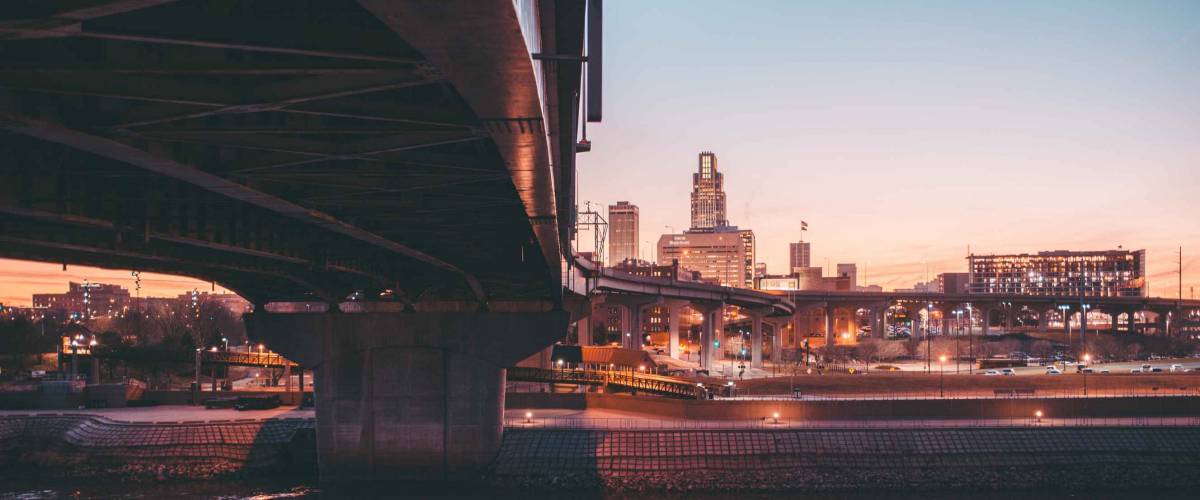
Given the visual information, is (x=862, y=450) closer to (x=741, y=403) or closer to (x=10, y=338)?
(x=741, y=403)

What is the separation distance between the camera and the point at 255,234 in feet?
85.7

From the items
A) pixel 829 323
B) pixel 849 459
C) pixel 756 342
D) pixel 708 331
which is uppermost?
pixel 708 331

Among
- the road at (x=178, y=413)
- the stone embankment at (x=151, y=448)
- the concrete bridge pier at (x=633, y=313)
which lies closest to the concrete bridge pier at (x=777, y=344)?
the concrete bridge pier at (x=633, y=313)

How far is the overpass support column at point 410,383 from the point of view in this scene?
1759 inches

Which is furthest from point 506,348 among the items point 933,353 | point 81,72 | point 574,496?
point 933,353

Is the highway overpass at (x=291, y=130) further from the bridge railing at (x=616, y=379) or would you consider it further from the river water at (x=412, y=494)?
the bridge railing at (x=616, y=379)

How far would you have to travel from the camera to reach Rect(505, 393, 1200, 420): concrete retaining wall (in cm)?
5344

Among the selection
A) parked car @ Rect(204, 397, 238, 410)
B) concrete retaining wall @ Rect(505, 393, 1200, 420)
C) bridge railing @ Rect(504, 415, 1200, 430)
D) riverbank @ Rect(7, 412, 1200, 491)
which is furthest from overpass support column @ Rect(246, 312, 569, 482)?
parked car @ Rect(204, 397, 238, 410)

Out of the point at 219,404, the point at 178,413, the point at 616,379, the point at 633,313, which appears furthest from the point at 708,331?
the point at 178,413

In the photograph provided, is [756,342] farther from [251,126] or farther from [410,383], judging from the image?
[251,126]

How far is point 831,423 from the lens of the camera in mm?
51688

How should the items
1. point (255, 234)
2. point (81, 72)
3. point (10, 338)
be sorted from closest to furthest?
point (81, 72)
point (255, 234)
point (10, 338)

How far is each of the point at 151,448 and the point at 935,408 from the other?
42743mm

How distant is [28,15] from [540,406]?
5472cm
